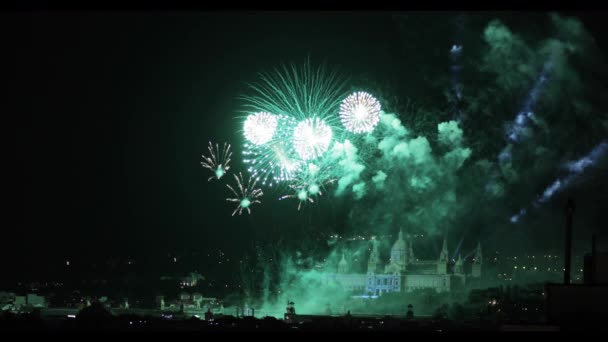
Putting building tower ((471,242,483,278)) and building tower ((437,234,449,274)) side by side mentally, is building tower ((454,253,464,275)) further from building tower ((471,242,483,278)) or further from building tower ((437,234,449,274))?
building tower ((471,242,483,278))

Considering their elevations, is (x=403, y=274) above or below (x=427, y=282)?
above

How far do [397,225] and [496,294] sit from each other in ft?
20.4

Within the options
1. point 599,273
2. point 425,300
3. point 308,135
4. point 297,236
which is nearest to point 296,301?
point 297,236

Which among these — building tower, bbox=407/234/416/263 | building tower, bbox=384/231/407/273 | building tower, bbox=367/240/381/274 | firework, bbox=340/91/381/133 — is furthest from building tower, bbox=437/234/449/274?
firework, bbox=340/91/381/133

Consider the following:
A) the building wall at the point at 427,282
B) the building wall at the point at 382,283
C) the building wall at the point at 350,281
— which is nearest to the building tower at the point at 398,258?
the building wall at the point at 382,283

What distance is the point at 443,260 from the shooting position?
51875mm

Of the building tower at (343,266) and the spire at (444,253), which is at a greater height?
the spire at (444,253)

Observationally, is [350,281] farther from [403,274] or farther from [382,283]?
→ [403,274]

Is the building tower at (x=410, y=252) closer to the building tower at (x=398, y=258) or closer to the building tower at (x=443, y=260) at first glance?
the building tower at (x=398, y=258)

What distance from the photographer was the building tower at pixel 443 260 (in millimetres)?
48237

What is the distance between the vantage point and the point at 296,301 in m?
47.0

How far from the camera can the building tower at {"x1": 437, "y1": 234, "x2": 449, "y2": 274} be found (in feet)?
158

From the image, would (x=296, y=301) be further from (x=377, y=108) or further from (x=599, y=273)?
(x=599, y=273)

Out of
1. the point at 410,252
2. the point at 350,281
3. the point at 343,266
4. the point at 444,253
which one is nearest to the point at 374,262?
the point at 410,252
